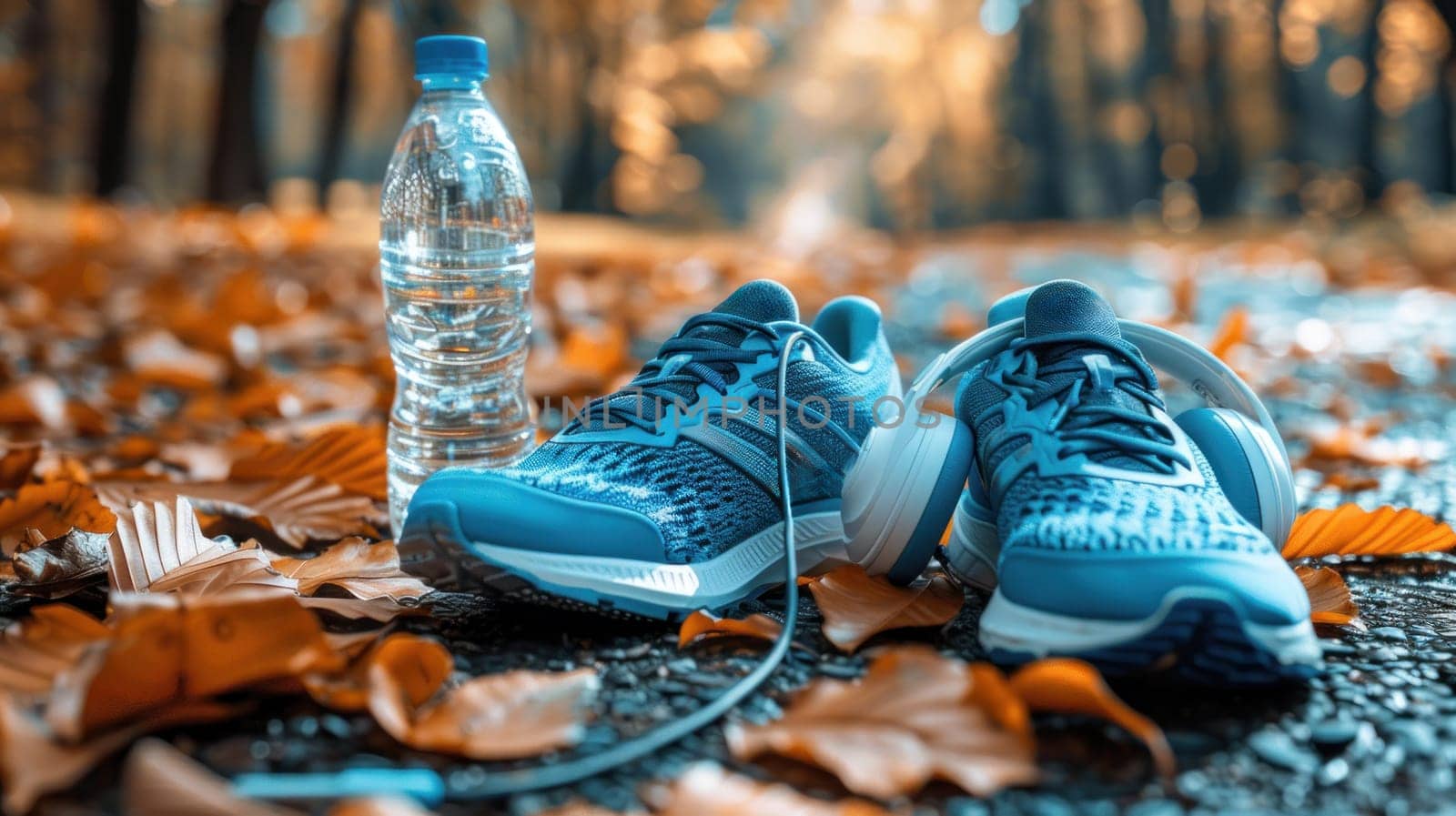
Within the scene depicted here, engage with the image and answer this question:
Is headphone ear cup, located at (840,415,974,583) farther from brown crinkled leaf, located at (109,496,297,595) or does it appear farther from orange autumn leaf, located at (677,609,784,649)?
brown crinkled leaf, located at (109,496,297,595)

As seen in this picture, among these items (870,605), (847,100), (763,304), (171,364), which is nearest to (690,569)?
(870,605)

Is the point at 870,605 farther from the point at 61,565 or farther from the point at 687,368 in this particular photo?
the point at 61,565

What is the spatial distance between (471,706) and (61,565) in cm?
71

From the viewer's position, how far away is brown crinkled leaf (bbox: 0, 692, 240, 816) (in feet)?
2.97

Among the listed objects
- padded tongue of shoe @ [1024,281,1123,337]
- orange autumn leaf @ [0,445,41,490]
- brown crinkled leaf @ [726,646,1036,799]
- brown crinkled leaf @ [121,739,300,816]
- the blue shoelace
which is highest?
padded tongue of shoe @ [1024,281,1123,337]

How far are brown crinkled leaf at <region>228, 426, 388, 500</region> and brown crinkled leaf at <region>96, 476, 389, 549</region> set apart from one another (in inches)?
1.2

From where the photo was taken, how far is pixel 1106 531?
1194 millimetres

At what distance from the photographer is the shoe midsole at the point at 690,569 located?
133cm

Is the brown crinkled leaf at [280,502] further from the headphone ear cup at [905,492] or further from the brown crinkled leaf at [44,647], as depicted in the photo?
the headphone ear cup at [905,492]

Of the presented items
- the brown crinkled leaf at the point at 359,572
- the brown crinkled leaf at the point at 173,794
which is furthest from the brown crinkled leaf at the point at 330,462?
the brown crinkled leaf at the point at 173,794

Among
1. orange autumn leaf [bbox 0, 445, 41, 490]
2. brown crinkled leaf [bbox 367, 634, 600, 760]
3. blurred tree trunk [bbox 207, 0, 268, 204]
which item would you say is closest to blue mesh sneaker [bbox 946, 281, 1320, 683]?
brown crinkled leaf [bbox 367, 634, 600, 760]

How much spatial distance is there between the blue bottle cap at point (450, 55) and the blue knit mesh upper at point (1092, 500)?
0.92 m

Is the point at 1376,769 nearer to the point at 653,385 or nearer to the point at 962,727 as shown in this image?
the point at 962,727

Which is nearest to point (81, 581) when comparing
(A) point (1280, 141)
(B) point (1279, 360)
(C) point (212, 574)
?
(C) point (212, 574)
